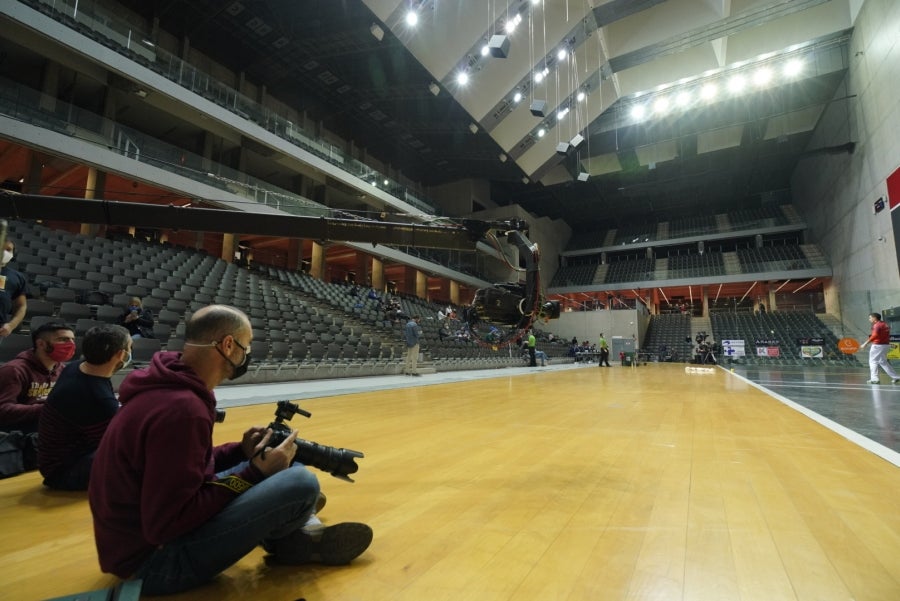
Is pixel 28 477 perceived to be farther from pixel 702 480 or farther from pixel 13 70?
pixel 13 70

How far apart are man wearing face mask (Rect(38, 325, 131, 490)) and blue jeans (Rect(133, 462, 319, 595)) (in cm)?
128

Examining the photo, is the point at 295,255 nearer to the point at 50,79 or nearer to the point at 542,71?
the point at 50,79

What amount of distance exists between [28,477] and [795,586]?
152 inches

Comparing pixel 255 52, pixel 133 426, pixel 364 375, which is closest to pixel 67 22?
pixel 255 52

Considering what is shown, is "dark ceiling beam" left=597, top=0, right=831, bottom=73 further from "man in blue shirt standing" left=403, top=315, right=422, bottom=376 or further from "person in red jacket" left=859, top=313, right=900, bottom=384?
"man in blue shirt standing" left=403, top=315, right=422, bottom=376

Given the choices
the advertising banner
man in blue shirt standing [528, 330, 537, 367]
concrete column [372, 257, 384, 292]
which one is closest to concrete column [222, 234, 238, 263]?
concrete column [372, 257, 384, 292]

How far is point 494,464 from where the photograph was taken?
2764 millimetres

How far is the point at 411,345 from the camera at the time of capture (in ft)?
33.2

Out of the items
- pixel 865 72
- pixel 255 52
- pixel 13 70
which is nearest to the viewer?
pixel 13 70

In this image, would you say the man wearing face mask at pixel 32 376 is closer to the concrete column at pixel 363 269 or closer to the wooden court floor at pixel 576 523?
the wooden court floor at pixel 576 523

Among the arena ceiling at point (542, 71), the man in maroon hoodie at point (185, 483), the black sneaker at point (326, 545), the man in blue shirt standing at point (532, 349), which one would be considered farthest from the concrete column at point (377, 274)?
the man in maroon hoodie at point (185, 483)

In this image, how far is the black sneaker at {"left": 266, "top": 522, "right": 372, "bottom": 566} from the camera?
1.43 metres

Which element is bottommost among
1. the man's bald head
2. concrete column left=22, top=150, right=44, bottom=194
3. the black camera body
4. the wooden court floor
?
the wooden court floor

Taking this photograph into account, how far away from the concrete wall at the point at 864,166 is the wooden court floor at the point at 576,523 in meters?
15.6
